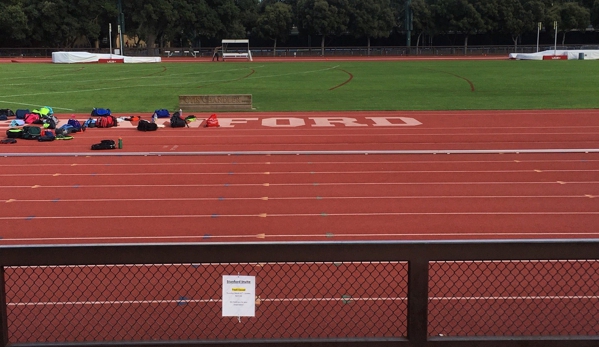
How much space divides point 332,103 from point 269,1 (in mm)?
71343

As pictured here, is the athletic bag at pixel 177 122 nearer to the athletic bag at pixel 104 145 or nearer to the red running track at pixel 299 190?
the red running track at pixel 299 190

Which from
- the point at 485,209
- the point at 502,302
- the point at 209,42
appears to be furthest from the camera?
the point at 209,42

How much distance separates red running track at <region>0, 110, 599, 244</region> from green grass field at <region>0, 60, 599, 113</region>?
7890 millimetres

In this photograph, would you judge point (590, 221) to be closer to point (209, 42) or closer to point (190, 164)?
point (190, 164)

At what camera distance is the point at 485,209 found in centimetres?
1147

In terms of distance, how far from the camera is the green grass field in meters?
27.8

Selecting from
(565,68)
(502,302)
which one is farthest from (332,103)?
(565,68)

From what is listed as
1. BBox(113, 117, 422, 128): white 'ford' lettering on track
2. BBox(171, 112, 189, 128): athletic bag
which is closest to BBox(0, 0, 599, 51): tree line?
BBox(113, 117, 422, 128): white 'ford' lettering on track

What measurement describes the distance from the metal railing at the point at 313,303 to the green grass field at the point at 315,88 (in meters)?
19.6

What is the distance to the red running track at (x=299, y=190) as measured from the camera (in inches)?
405

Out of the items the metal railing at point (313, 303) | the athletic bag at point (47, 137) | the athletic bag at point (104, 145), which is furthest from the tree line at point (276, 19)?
the metal railing at point (313, 303)

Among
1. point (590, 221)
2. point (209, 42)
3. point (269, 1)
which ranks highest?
point (269, 1)

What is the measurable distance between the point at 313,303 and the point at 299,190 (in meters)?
5.95

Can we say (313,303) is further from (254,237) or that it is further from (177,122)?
(177,122)
